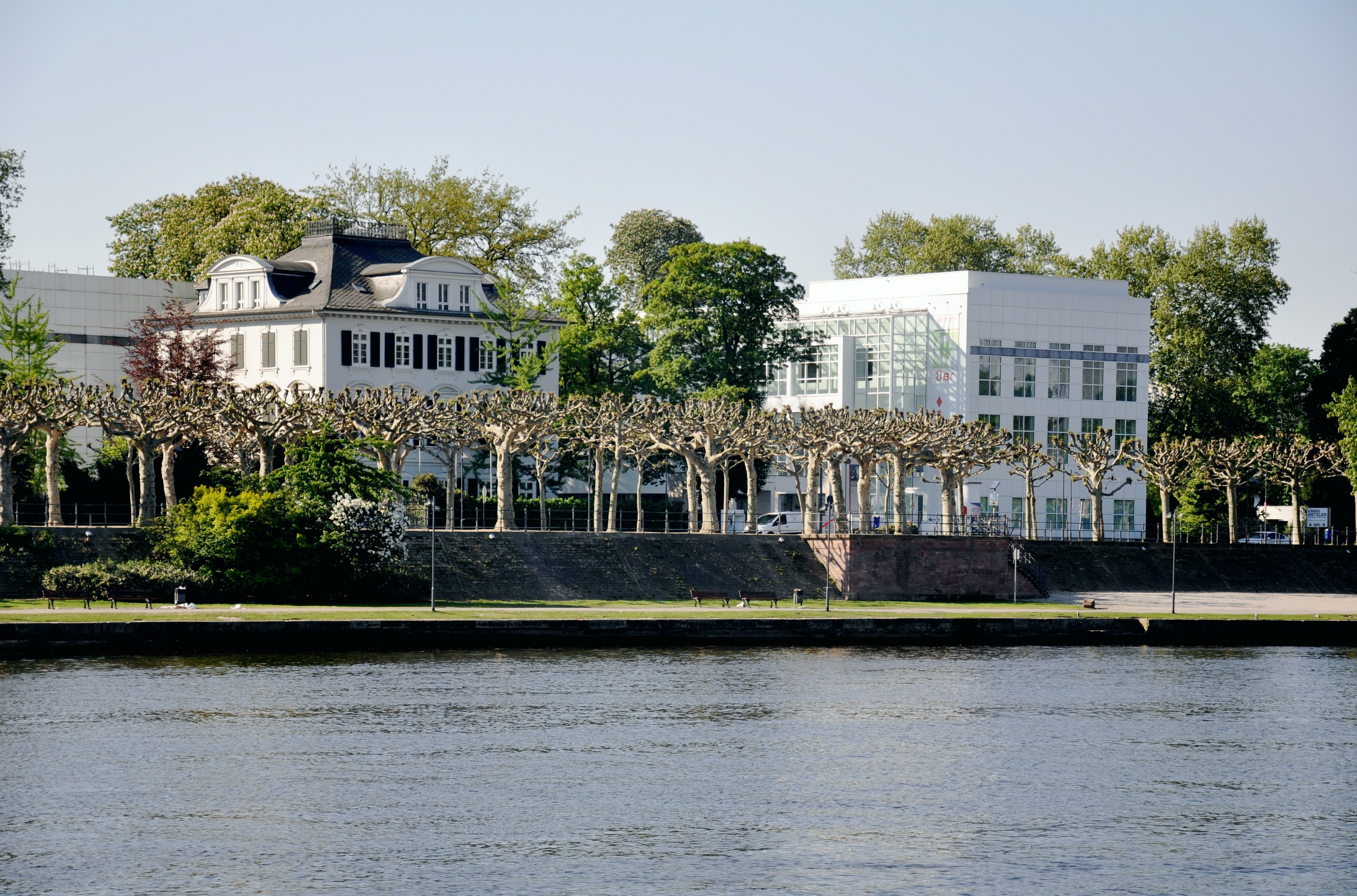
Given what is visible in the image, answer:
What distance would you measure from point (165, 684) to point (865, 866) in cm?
2222

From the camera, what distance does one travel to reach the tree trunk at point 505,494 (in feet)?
225

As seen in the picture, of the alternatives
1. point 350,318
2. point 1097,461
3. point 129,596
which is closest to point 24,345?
point 350,318

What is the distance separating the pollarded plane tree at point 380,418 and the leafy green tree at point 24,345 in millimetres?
13976

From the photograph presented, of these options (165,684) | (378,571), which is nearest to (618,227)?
(378,571)

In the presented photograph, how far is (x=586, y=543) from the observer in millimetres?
66812

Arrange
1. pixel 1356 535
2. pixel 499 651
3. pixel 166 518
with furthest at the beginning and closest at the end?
pixel 1356 535 < pixel 166 518 < pixel 499 651

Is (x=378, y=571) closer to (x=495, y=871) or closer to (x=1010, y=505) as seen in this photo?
(x=495, y=871)

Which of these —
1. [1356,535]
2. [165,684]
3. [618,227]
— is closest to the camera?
[165,684]

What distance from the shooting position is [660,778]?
37062mm

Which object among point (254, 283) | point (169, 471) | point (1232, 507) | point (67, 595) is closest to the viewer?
point (67, 595)

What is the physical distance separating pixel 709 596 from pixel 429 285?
Answer: 29.9m

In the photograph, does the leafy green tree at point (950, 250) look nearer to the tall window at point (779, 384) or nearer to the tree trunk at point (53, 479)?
the tall window at point (779, 384)

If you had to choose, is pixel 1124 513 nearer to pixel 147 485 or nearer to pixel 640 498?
pixel 640 498

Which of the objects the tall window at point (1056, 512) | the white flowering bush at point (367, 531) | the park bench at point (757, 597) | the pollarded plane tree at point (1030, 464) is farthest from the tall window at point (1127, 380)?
the white flowering bush at point (367, 531)
